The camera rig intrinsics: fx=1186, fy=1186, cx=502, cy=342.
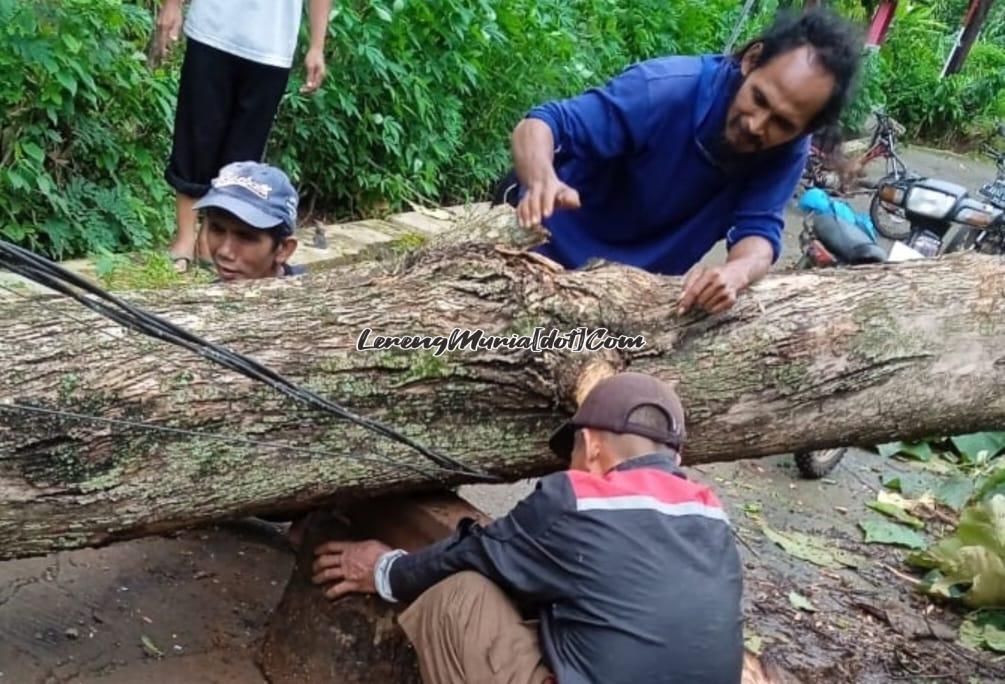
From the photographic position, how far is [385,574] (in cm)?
273

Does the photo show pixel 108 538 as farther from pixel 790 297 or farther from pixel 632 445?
pixel 790 297

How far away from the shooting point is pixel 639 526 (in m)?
2.27

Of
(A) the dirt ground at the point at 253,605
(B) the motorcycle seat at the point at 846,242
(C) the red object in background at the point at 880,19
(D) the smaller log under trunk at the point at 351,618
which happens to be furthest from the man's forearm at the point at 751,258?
(C) the red object in background at the point at 880,19

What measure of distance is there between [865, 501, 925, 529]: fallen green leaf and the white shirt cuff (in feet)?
9.49

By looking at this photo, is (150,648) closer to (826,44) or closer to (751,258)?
(751,258)

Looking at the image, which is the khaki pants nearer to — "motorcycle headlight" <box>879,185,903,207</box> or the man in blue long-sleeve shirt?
the man in blue long-sleeve shirt

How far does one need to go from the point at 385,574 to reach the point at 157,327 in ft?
2.58

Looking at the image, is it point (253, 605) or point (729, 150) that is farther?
point (253, 605)

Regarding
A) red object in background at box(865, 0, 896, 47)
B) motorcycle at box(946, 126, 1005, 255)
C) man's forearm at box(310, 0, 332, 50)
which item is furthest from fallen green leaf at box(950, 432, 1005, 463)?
red object in background at box(865, 0, 896, 47)

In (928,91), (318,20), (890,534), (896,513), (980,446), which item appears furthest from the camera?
(928,91)

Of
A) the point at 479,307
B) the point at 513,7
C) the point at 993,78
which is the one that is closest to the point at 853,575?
the point at 479,307

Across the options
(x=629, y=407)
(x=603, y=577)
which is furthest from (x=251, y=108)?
(x=603, y=577)

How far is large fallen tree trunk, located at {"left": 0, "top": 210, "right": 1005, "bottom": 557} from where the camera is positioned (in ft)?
7.68

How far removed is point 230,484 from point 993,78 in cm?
1624
